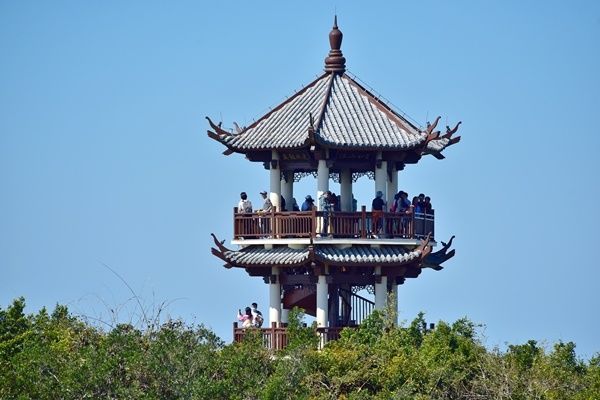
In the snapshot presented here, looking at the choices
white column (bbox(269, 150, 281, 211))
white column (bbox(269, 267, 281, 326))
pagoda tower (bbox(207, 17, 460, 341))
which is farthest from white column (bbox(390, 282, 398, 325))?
white column (bbox(269, 150, 281, 211))

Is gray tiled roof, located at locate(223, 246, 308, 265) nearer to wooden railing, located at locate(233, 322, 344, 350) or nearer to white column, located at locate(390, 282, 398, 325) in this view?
wooden railing, located at locate(233, 322, 344, 350)

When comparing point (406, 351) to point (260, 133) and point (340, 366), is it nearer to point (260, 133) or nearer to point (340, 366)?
point (340, 366)

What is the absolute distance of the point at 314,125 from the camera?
182 feet

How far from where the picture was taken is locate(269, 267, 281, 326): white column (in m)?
56.0

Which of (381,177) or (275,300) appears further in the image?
(275,300)

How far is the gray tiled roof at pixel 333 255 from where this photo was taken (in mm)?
54594

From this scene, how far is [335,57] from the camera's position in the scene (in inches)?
2272

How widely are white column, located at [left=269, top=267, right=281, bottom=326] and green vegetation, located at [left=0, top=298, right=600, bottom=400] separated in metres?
3.16

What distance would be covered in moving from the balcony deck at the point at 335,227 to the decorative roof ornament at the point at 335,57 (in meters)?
4.47

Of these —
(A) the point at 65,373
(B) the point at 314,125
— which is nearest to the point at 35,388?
(A) the point at 65,373

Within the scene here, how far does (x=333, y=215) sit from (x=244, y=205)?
244 cm

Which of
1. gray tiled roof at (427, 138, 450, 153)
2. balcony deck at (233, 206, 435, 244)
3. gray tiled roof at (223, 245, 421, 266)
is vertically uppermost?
gray tiled roof at (427, 138, 450, 153)

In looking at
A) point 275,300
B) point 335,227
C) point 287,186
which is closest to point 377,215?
point 335,227

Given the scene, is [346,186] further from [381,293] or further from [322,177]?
[381,293]
